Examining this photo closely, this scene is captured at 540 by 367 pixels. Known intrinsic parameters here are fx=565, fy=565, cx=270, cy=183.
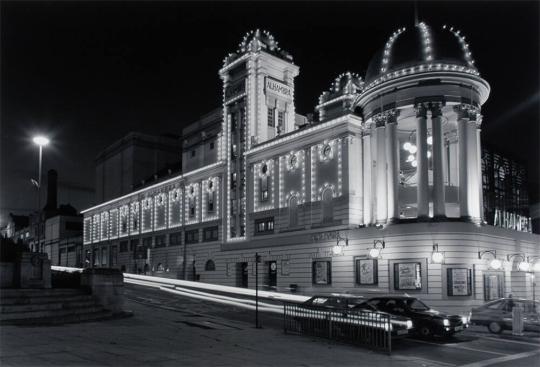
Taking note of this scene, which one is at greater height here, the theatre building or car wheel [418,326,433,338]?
the theatre building

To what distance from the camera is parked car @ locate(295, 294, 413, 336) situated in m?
17.8

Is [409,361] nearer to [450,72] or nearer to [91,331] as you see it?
[91,331]

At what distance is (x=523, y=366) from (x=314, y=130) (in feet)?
99.1

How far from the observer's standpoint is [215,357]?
14.6 meters

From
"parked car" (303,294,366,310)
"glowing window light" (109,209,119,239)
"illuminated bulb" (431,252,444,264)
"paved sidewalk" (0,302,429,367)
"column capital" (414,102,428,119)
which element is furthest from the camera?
"glowing window light" (109,209,119,239)

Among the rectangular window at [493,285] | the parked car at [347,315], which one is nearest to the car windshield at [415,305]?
the parked car at [347,315]

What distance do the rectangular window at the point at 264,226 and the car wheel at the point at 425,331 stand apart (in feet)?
91.9

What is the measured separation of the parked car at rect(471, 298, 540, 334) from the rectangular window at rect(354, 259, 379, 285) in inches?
492

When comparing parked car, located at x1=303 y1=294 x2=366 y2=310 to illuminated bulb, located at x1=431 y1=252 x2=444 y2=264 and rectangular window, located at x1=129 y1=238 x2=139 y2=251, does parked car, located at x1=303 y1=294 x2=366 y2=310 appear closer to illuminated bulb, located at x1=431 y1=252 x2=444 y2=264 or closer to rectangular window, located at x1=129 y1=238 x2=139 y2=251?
illuminated bulb, located at x1=431 y1=252 x2=444 y2=264

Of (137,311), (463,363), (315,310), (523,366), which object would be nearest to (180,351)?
(315,310)

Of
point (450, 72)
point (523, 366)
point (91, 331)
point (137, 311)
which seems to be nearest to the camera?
point (523, 366)

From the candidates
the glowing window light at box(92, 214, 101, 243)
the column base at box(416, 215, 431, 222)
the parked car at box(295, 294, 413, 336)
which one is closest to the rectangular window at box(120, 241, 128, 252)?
the glowing window light at box(92, 214, 101, 243)

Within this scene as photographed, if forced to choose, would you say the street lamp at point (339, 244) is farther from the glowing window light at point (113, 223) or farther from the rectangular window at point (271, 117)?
the glowing window light at point (113, 223)

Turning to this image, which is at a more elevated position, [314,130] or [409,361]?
[314,130]
